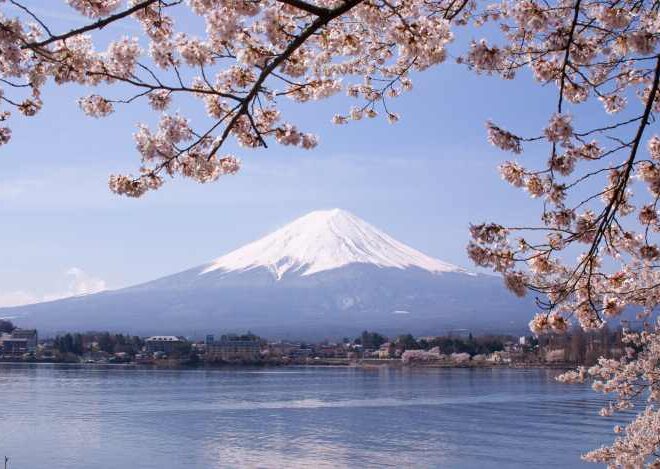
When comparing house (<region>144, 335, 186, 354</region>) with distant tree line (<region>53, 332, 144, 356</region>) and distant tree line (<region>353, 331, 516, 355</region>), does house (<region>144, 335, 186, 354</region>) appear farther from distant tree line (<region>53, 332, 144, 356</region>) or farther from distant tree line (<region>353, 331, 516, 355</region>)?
distant tree line (<region>353, 331, 516, 355</region>)

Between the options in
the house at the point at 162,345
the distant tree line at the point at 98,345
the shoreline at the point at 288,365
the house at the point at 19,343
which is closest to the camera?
the shoreline at the point at 288,365

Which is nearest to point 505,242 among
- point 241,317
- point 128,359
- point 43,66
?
point 43,66

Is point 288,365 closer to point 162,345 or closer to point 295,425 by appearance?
point 162,345

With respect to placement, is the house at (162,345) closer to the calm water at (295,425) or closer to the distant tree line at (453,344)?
the distant tree line at (453,344)

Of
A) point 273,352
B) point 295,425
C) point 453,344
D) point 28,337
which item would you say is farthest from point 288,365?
point 295,425

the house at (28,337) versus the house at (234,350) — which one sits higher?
the house at (28,337)

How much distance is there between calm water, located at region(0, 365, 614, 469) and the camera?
1195 centimetres

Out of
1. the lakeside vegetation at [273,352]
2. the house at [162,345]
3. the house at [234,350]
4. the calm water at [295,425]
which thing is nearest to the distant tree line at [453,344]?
the lakeside vegetation at [273,352]

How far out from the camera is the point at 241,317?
3191 inches

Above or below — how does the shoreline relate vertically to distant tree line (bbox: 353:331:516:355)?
below

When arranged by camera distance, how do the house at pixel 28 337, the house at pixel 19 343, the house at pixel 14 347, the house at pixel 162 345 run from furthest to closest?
the house at pixel 28 337, the house at pixel 162 345, the house at pixel 19 343, the house at pixel 14 347

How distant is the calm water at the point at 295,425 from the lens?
39.2ft

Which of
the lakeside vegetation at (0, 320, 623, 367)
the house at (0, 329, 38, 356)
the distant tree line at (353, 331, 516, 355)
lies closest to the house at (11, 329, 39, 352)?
the house at (0, 329, 38, 356)

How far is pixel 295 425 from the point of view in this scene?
1549cm
